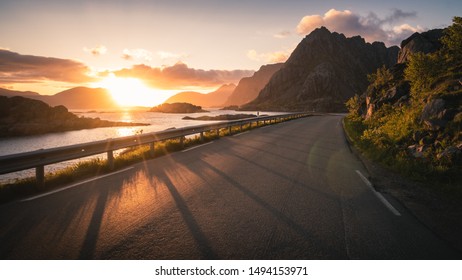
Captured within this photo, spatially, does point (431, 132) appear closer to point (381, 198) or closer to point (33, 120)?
point (381, 198)

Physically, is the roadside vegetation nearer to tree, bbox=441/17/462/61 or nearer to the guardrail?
tree, bbox=441/17/462/61

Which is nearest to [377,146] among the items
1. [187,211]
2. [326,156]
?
[326,156]

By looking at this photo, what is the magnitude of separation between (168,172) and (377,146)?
867 centimetres

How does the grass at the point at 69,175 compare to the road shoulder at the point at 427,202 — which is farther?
the grass at the point at 69,175

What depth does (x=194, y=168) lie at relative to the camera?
26.6 ft

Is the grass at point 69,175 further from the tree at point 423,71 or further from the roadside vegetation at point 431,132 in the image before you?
the tree at point 423,71

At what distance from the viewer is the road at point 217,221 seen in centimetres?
324

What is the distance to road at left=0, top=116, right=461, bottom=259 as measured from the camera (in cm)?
324

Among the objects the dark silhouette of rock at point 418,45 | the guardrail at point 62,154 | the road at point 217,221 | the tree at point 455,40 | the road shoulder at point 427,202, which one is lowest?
the road shoulder at point 427,202

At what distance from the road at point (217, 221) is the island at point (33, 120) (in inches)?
2652

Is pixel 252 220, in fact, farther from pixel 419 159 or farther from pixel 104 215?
pixel 419 159

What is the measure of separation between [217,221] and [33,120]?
79294 mm

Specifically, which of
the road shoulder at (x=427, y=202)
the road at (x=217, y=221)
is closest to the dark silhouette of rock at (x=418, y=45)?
the road shoulder at (x=427, y=202)
